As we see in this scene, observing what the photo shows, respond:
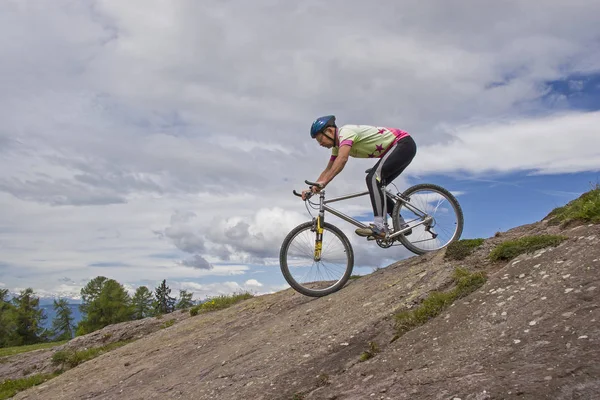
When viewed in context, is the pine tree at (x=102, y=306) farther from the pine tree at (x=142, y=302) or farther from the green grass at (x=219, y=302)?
the green grass at (x=219, y=302)

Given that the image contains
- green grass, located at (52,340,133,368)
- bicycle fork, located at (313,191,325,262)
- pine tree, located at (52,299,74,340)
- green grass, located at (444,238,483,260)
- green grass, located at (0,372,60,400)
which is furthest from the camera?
pine tree, located at (52,299,74,340)

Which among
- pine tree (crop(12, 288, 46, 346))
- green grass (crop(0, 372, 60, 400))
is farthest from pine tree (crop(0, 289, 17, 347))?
green grass (crop(0, 372, 60, 400))

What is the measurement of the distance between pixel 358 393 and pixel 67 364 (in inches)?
474

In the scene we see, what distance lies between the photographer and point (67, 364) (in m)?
14.0

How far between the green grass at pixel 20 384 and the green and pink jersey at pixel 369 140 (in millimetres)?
10920

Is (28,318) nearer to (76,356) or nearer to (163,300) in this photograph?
(163,300)

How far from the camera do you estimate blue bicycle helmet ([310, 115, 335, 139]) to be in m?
9.81

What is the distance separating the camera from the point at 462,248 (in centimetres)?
866

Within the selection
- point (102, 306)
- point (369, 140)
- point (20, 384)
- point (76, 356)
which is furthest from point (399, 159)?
point (102, 306)

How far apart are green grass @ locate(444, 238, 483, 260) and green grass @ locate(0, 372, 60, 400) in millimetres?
11981

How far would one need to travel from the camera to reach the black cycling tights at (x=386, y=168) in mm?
10008

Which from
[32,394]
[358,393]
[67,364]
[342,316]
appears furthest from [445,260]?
[67,364]

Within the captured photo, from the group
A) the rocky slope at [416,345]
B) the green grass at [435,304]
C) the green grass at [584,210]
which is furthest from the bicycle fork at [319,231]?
the green grass at [584,210]

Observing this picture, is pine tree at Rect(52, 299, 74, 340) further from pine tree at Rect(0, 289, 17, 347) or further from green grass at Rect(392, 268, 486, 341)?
green grass at Rect(392, 268, 486, 341)
